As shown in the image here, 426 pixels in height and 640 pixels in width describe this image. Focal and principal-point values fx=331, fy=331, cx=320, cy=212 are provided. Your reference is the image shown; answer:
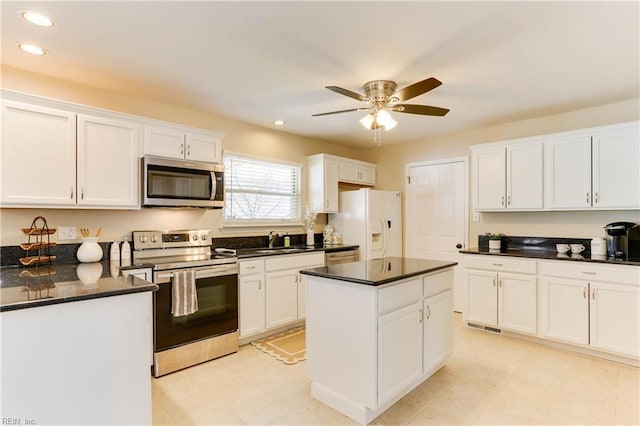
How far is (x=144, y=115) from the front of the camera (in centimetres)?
329

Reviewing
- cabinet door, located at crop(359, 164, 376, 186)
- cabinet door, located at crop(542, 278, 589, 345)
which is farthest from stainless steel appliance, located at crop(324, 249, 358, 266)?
cabinet door, located at crop(542, 278, 589, 345)

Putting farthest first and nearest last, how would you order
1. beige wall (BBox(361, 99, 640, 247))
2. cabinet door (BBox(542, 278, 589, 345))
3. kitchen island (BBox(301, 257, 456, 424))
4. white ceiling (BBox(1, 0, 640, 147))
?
beige wall (BBox(361, 99, 640, 247))
cabinet door (BBox(542, 278, 589, 345))
kitchen island (BBox(301, 257, 456, 424))
white ceiling (BBox(1, 0, 640, 147))

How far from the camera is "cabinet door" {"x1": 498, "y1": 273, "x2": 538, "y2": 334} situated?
341 cm

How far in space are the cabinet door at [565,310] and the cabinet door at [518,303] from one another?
0.31ft

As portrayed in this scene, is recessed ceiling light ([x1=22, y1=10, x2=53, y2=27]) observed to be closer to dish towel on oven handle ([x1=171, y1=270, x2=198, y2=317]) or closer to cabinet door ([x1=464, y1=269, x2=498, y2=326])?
dish towel on oven handle ([x1=171, y1=270, x2=198, y2=317])

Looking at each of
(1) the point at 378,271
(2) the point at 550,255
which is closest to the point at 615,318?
(2) the point at 550,255

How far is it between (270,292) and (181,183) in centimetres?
144

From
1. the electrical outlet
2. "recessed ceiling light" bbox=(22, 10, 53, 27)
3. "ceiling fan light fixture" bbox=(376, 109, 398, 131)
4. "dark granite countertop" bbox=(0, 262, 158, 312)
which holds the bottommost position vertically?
"dark granite countertop" bbox=(0, 262, 158, 312)

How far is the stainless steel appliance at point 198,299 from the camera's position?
8.88ft

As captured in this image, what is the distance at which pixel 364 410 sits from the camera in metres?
2.07

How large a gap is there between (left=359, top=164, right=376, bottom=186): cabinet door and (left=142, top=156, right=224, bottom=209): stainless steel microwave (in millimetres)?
2415

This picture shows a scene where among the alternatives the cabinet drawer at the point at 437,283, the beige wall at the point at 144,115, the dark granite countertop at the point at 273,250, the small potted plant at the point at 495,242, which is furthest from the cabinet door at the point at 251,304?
the small potted plant at the point at 495,242

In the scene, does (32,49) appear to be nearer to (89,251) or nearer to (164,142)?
(164,142)

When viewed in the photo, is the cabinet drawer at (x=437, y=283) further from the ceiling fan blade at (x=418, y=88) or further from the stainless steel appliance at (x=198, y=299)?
the stainless steel appliance at (x=198, y=299)
